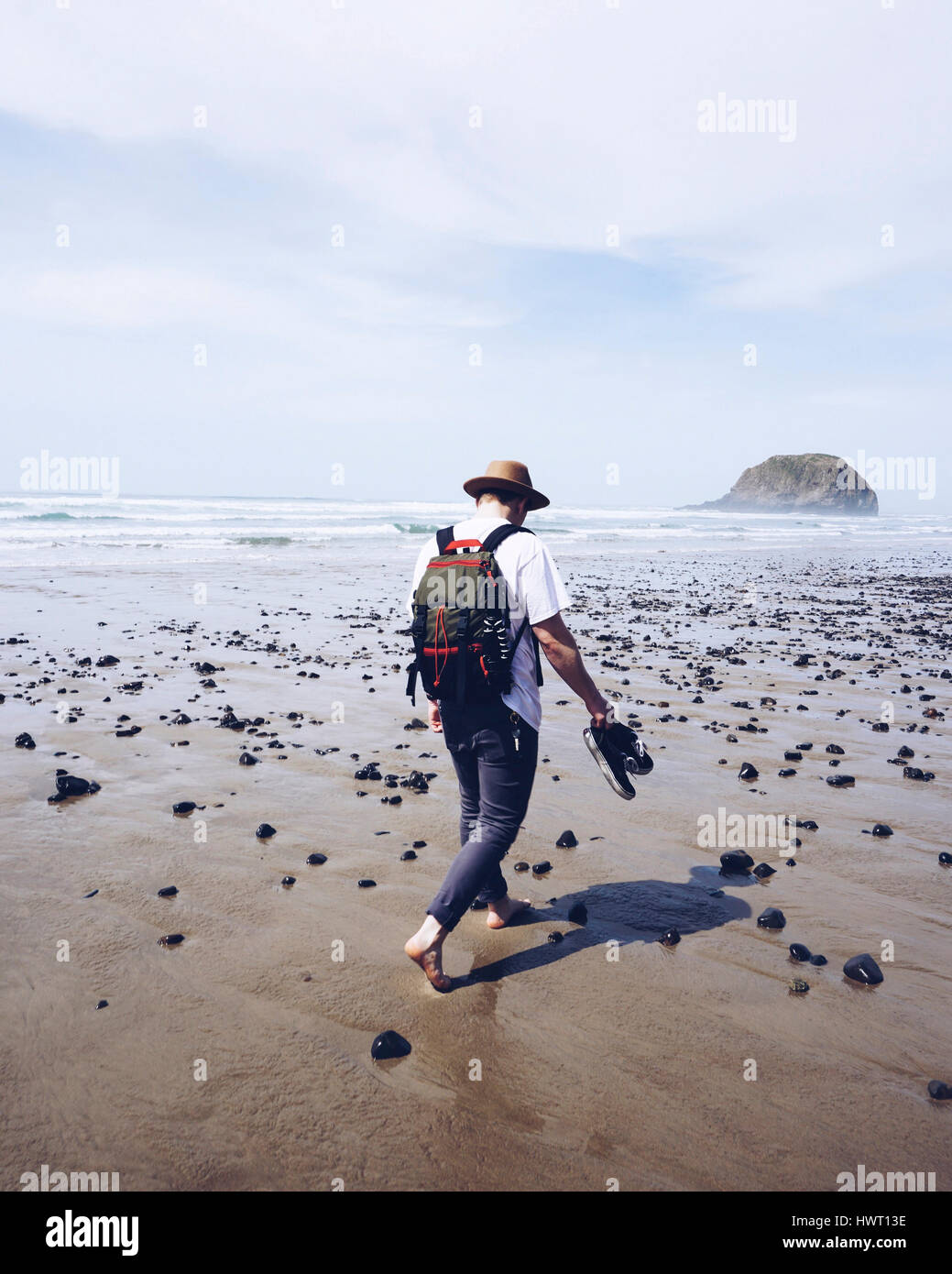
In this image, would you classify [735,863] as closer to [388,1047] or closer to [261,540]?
[388,1047]

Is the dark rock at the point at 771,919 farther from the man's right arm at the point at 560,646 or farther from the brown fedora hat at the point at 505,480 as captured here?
the brown fedora hat at the point at 505,480

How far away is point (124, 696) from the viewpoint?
10023 mm

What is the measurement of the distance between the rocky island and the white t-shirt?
497 ft

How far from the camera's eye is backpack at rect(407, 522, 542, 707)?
405 cm

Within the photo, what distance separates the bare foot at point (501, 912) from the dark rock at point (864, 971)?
1965 millimetres

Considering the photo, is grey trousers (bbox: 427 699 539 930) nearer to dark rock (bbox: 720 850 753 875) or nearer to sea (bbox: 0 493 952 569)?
dark rock (bbox: 720 850 753 875)

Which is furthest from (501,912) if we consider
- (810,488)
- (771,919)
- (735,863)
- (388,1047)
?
(810,488)

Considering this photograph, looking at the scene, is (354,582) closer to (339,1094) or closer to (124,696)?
(124,696)

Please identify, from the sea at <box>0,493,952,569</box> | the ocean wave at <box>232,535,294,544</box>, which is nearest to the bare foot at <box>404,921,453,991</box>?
the sea at <box>0,493,952,569</box>

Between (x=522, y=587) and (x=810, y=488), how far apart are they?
512 feet

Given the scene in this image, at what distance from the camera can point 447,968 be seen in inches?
175

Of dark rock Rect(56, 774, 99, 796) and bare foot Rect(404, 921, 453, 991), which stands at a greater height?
dark rock Rect(56, 774, 99, 796)

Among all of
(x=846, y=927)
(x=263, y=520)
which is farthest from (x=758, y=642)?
(x=263, y=520)

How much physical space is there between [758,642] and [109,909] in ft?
41.4
